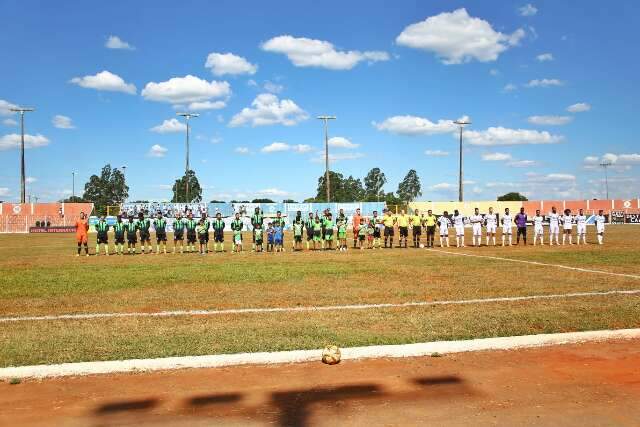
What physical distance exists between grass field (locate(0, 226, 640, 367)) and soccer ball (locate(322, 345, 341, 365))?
1.70 feet

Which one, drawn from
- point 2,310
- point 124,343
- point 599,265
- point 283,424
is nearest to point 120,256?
point 2,310

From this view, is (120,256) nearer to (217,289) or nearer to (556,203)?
(217,289)

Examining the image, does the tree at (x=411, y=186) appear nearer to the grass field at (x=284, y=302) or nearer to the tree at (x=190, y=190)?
the tree at (x=190, y=190)

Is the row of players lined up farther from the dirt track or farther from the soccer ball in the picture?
the dirt track

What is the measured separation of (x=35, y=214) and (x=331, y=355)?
175 feet

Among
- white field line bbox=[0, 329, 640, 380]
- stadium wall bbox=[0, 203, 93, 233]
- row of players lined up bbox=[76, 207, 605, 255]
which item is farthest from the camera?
stadium wall bbox=[0, 203, 93, 233]

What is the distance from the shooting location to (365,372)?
578 cm

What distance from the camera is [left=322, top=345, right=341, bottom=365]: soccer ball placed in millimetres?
6035

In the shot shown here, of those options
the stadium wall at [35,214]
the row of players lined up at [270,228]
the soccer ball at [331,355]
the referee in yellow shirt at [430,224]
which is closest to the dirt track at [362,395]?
the soccer ball at [331,355]

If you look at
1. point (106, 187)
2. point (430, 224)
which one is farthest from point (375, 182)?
point (430, 224)

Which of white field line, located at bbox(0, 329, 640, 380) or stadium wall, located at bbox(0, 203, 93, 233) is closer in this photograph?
white field line, located at bbox(0, 329, 640, 380)

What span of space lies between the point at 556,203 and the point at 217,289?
2336 inches

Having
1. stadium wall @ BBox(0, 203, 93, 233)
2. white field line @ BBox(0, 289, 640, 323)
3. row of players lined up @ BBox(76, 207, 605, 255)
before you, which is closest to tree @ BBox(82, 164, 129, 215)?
stadium wall @ BBox(0, 203, 93, 233)

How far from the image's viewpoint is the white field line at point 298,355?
578cm
